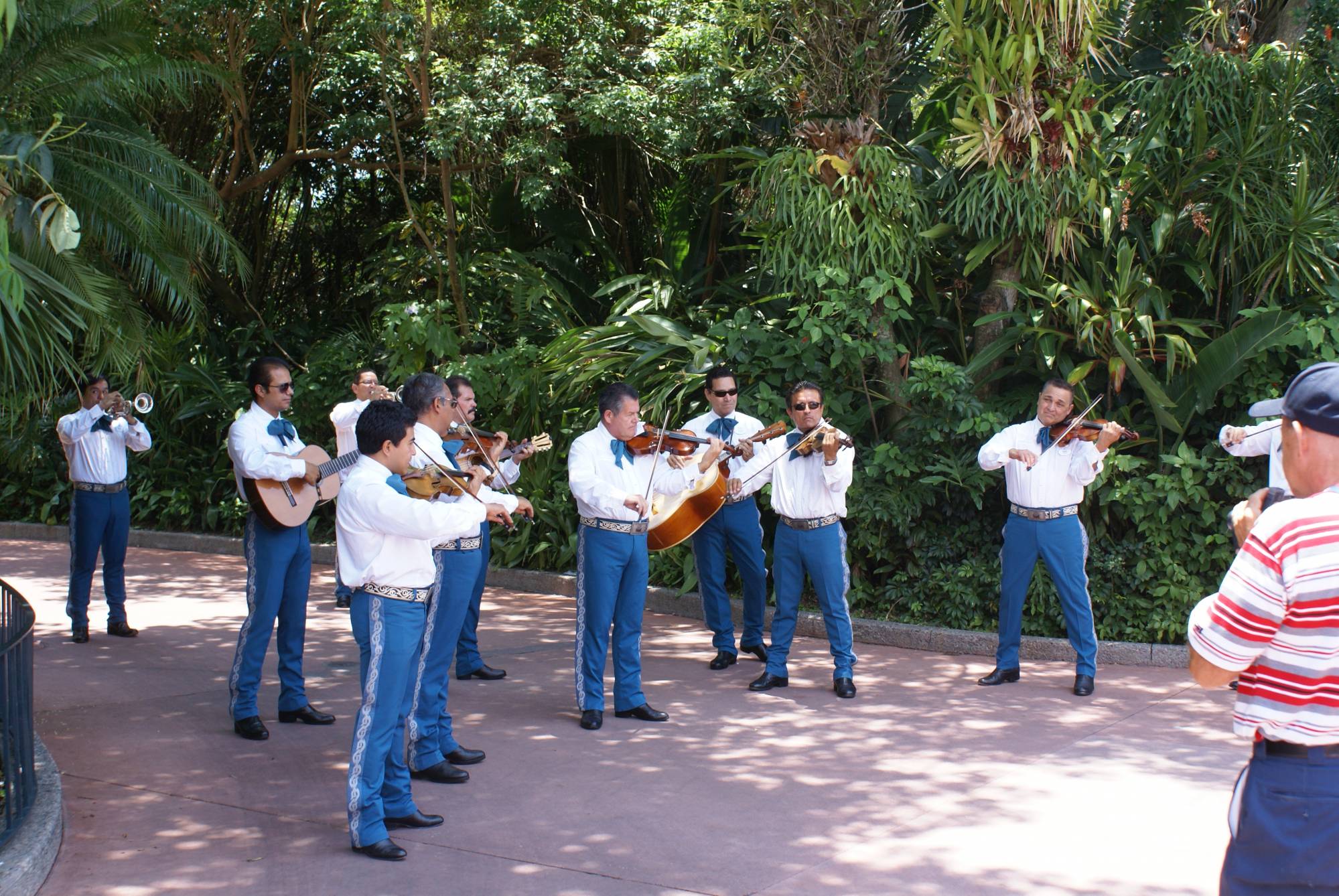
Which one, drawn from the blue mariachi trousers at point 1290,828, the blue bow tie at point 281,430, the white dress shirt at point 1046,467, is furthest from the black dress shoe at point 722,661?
the blue mariachi trousers at point 1290,828

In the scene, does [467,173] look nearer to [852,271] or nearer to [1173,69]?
[852,271]

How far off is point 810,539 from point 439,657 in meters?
→ 2.61

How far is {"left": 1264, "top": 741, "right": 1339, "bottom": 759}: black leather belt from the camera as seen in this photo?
8.49 feet

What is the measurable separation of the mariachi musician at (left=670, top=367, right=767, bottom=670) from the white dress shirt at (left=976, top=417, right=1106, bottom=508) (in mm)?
1698

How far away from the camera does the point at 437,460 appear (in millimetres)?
5707

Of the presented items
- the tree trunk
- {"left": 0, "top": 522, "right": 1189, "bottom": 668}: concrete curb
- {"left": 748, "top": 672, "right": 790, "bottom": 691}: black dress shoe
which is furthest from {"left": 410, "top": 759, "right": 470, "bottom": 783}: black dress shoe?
the tree trunk

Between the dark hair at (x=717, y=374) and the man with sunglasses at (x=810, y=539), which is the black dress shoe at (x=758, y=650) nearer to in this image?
the man with sunglasses at (x=810, y=539)

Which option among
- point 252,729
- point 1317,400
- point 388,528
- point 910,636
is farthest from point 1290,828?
point 910,636

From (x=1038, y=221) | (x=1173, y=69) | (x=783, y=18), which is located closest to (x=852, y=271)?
(x=1038, y=221)

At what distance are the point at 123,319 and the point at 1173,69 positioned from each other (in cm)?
886

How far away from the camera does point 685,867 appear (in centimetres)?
455

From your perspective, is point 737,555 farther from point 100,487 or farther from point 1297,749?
point 1297,749

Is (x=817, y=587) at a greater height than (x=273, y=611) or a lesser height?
greater

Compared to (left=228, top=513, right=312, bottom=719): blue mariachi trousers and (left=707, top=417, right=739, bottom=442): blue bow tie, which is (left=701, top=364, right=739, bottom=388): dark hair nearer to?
(left=707, top=417, right=739, bottom=442): blue bow tie
